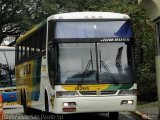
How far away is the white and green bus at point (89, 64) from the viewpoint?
15.1 m

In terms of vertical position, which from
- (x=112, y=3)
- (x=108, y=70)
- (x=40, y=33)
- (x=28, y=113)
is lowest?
(x=28, y=113)

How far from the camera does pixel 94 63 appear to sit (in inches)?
607

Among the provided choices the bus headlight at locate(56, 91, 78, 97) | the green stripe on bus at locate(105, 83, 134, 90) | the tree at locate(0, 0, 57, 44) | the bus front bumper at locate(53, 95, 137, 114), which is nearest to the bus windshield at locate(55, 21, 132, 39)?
the green stripe on bus at locate(105, 83, 134, 90)

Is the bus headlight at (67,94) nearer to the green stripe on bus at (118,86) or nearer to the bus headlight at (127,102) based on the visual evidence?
the green stripe on bus at (118,86)

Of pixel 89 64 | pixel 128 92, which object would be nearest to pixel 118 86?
pixel 128 92

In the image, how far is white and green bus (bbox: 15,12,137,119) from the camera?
15.1 m

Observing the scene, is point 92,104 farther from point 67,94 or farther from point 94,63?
point 94,63

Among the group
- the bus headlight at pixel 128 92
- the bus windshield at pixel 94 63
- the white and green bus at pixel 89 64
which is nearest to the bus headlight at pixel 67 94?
the white and green bus at pixel 89 64

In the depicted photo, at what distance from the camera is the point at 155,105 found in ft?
70.3

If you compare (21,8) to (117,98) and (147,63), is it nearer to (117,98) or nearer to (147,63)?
(147,63)

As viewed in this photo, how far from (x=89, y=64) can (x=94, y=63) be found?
6.2 inches

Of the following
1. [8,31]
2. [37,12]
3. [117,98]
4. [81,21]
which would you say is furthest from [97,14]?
[8,31]

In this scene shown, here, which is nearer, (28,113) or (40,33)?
(40,33)

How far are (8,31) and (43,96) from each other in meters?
29.6
